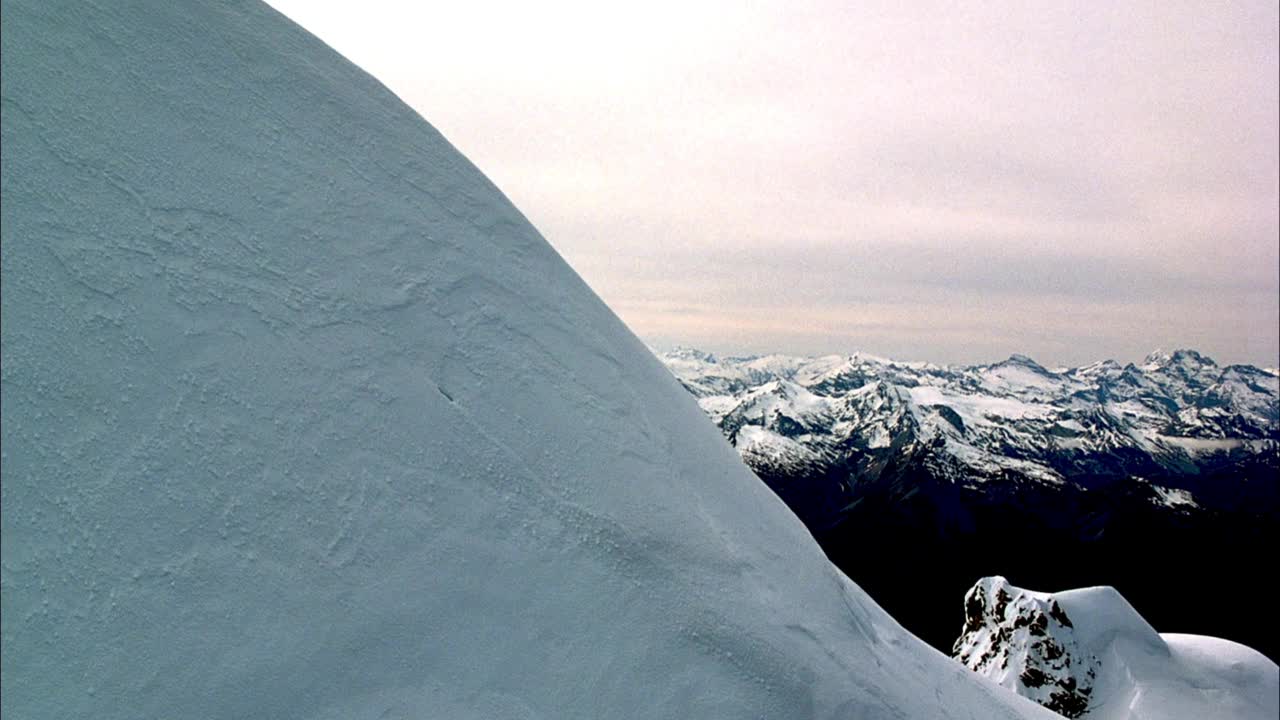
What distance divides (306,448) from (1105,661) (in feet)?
147

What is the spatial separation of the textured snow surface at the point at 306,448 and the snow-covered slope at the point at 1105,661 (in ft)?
93.4

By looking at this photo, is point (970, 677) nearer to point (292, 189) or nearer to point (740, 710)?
point (740, 710)

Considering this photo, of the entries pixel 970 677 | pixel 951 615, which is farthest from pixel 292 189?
pixel 951 615

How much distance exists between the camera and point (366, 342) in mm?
6336

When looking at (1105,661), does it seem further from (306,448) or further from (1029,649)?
(306,448)

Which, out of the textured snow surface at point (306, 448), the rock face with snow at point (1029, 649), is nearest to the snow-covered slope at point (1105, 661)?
the rock face with snow at point (1029, 649)

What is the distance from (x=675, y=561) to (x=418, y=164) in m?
5.35

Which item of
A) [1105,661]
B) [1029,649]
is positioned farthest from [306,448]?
[1029,649]

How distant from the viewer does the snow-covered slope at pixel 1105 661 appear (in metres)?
29.6

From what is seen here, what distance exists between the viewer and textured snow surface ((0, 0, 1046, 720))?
4.79 metres

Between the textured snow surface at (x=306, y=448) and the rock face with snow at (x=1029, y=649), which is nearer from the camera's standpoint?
the textured snow surface at (x=306, y=448)

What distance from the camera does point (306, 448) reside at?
18.4 feet

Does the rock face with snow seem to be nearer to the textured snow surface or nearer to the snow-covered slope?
the snow-covered slope

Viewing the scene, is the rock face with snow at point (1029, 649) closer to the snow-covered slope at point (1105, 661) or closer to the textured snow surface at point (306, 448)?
the snow-covered slope at point (1105, 661)
